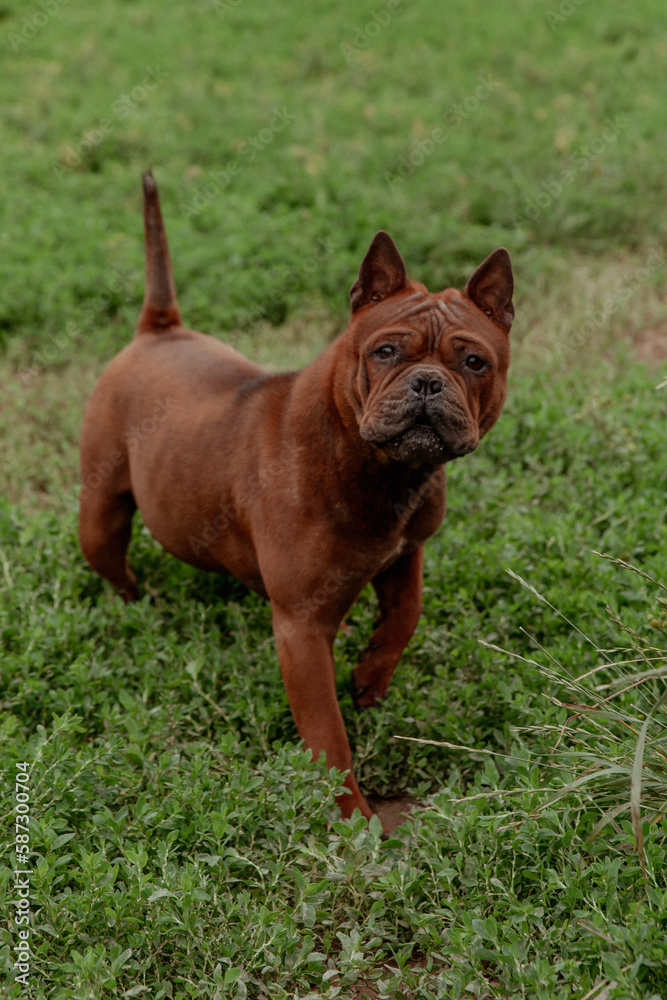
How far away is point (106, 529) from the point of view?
464cm

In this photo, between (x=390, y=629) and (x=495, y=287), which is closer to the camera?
(x=495, y=287)

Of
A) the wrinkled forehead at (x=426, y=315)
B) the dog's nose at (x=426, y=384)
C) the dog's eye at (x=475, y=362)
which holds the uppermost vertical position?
the wrinkled forehead at (x=426, y=315)

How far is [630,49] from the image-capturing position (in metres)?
10.9

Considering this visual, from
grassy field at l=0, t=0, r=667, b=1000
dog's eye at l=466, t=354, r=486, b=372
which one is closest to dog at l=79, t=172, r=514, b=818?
dog's eye at l=466, t=354, r=486, b=372

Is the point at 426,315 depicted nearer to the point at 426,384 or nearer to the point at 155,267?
the point at 426,384

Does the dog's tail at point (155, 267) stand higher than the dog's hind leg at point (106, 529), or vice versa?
the dog's tail at point (155, 267)

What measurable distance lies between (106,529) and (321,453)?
4.82 ft

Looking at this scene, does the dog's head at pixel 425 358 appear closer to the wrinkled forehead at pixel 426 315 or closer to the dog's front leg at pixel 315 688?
the wrinkled forehead at pixel 426 315

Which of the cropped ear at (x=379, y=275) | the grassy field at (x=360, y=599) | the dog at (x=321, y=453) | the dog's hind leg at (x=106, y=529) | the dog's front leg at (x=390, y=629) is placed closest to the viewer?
the grassy field at (x=360, y=599)

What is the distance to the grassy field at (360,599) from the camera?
2918mm

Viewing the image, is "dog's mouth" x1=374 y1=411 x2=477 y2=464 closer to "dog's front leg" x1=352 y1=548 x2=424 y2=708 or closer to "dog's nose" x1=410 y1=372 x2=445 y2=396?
"dog's nose" x1=410 y1=372 x2=445 y2=396

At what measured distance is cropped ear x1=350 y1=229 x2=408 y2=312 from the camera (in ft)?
11.5

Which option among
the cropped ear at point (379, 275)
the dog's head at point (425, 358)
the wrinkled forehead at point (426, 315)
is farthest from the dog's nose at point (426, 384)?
the cropped ear at point (379, 275)

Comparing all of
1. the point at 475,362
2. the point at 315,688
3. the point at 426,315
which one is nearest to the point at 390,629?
the point at 315,688
